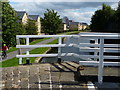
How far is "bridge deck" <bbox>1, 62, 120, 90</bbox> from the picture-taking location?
414 centimetres

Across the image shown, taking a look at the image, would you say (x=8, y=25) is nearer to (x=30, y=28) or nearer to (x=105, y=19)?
(x=30, y=28)

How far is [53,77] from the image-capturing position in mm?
4668

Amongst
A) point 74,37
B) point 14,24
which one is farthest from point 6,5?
point 74,37

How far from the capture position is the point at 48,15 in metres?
49.9

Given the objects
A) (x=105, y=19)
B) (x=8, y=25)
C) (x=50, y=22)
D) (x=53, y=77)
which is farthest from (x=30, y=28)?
(x=53, y=77)

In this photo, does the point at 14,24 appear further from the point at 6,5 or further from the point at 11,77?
the point at 11,77

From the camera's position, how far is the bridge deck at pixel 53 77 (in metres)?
4.14

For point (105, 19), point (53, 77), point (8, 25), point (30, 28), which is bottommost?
point (53, 77)

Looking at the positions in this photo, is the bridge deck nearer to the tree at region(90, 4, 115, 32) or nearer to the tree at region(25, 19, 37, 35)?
the tree at region(25, 19, 37, 35)

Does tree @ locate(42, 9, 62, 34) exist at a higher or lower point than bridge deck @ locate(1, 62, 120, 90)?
higher

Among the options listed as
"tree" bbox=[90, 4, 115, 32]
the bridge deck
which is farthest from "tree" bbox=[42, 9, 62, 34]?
the bridge deck

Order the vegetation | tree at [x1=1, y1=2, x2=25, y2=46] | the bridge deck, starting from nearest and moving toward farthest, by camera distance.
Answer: the bridge deck, tree at [x1=1, y1=2, x2=25, y2=46], the vegetation

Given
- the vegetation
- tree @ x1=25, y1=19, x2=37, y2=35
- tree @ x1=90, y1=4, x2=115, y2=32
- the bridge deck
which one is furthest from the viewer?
tree @ x1=90, y1=4, x2=115, y2=32

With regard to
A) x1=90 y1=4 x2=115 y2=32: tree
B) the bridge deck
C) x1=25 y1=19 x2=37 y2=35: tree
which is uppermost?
x1=90 y1=4 x2=115 y2=32: tree
